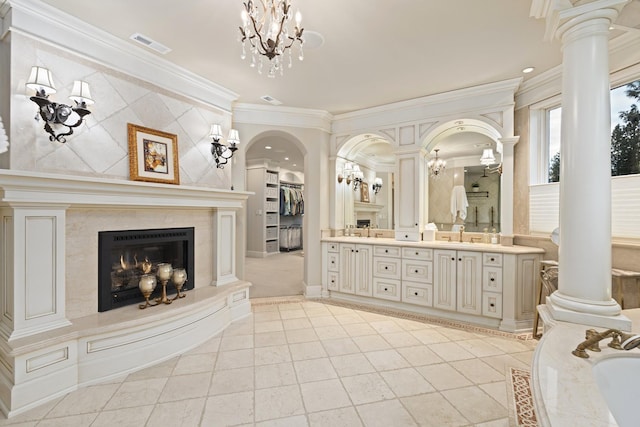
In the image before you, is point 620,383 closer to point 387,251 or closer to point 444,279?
point 444,279

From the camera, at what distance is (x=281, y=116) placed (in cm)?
427

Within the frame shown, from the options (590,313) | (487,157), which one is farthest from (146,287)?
(487,157)

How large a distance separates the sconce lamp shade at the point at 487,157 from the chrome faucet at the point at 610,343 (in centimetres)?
295

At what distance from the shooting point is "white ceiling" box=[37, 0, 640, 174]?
214cm

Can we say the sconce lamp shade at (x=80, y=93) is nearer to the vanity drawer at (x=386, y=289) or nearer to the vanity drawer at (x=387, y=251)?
the vanity drawer at (x=387, y=251)

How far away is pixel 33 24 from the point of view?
2.12 metres

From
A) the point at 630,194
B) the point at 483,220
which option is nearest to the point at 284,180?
the point at 483,220

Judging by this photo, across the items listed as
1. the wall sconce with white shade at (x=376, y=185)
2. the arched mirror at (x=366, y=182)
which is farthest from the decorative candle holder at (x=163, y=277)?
the wall sconce with white shade at (x=376, y=185)

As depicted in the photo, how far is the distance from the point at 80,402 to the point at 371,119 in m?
4.28

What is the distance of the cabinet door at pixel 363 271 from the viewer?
13.1 ft

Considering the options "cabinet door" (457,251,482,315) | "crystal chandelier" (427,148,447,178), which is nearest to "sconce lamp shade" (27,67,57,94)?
"cabinet door" (457,251,482,315)

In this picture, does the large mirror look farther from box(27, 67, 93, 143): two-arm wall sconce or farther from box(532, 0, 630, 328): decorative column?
box(27, 67, 93, 143): two-arm wall sconce

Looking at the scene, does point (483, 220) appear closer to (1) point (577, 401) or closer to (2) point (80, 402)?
(1) point (577, 401)

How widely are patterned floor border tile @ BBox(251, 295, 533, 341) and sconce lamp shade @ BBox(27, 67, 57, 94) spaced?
3.10 metres
